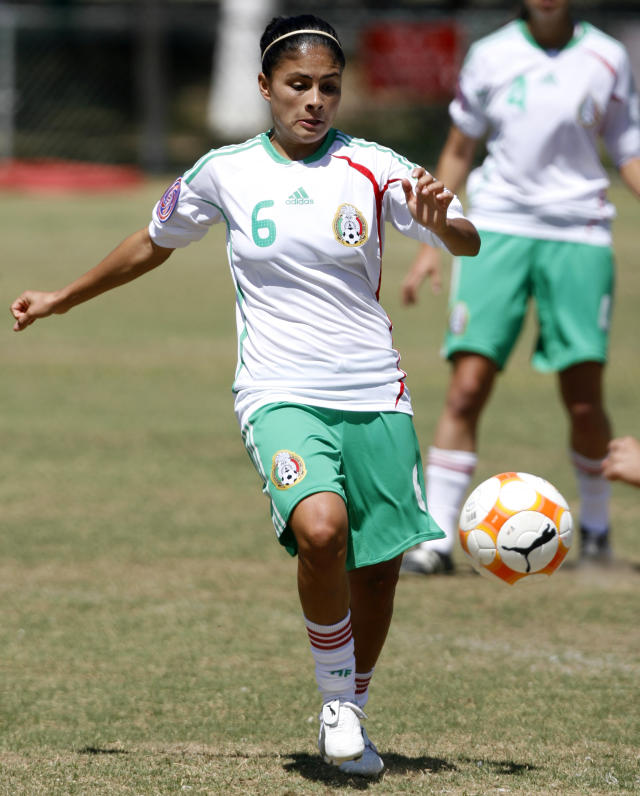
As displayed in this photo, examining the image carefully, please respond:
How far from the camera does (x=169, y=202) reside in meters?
4.56

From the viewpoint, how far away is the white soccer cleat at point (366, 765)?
13.9 feet

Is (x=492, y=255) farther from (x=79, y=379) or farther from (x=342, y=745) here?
(x=79, y=379)

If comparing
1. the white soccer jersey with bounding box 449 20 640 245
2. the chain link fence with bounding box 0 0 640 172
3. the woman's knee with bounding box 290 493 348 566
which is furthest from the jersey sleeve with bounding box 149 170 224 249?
the chain link fence with bounding box 0 0 640 172

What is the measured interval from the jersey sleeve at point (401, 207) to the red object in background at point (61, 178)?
19.5 meters

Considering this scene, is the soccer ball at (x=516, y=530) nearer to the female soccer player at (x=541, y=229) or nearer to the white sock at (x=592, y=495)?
the female soccer player at (x=541, y=229)

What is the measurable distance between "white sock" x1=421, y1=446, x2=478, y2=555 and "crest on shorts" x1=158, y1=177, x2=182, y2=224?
8.60 feet

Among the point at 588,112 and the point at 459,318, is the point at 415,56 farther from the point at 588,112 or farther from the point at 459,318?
the point at 459,318

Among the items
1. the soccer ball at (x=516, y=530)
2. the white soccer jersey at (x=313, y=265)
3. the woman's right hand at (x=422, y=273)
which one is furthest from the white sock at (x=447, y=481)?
the white soccer jersey at (x=313, y=265)

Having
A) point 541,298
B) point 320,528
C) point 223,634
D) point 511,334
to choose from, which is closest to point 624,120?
point 541,298

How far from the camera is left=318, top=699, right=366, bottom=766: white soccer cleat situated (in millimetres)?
4109

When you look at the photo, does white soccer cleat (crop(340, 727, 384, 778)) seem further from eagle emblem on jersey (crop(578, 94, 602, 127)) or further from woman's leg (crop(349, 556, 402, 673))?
eagle emblem on jersey (crop(578, 94, 602, 127))

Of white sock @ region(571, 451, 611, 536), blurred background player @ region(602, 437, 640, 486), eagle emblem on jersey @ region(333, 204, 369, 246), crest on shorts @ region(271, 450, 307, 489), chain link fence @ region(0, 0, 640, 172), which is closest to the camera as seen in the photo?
blurred background player @ region(602, 437, 640, 486)

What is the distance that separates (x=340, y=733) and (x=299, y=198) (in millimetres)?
1532

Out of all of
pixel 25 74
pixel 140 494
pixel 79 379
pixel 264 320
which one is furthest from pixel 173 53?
pixel 264 320
